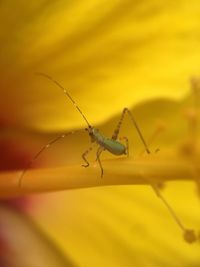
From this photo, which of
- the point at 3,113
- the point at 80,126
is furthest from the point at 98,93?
the point at 3,113

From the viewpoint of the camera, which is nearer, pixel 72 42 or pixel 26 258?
pixel 72 42

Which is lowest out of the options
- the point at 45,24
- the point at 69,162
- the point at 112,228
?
the point at 112,228

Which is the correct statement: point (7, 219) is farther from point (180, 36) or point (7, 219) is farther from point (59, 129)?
point (180, 36)
